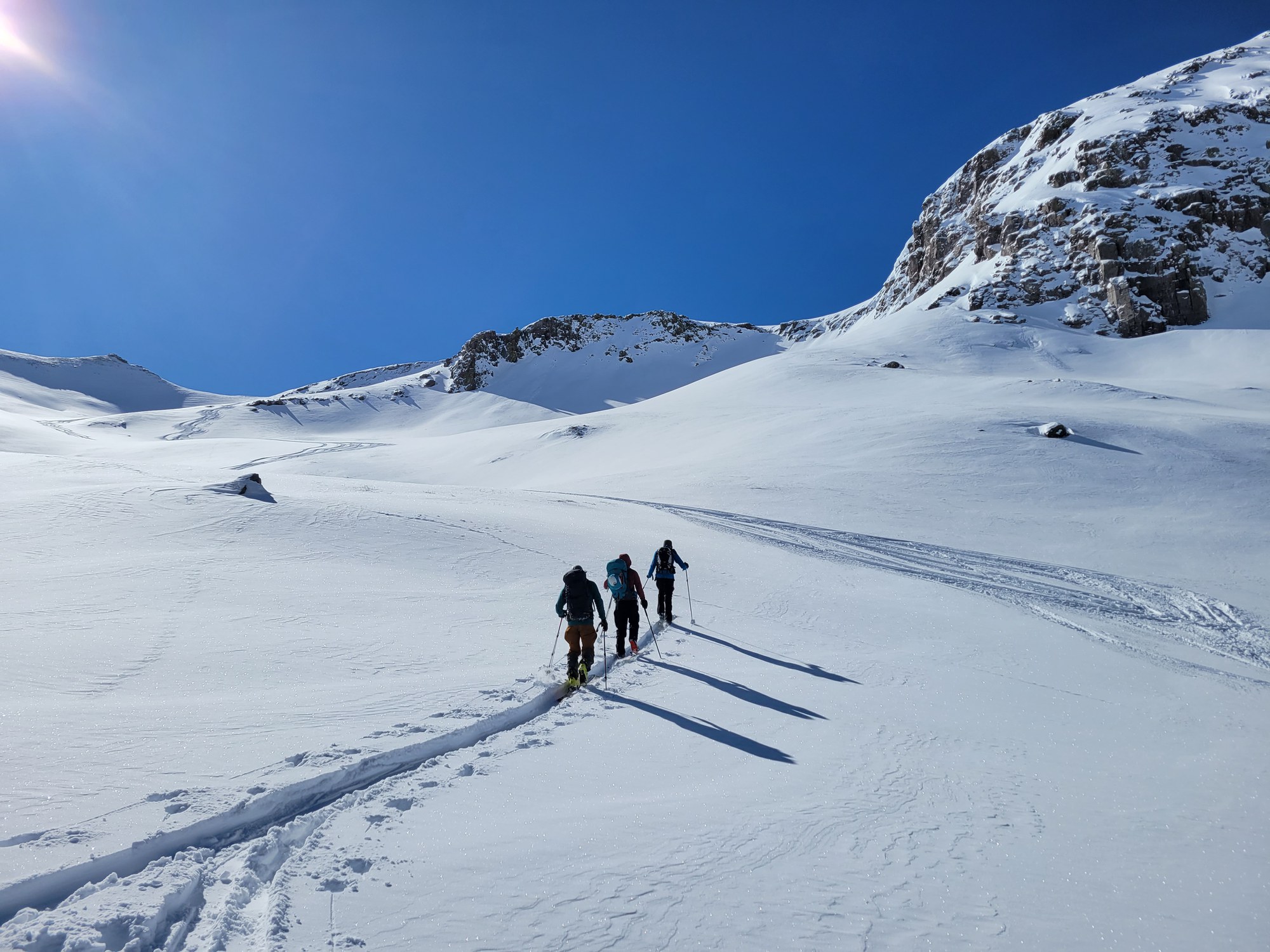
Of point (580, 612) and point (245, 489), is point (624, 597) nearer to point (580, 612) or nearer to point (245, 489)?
point (580, 612)

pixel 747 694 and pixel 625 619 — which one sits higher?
pixel 625 619

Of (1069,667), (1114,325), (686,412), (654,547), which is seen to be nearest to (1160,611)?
(1069,667)

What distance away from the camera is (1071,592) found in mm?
13438

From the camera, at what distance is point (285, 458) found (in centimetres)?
4519

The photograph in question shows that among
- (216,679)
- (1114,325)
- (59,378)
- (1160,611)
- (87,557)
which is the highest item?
(59,378)

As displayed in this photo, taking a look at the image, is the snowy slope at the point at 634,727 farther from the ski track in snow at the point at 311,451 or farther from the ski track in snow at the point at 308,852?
the ski track in snow at the point at 311,451

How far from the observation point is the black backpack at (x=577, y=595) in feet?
25.1

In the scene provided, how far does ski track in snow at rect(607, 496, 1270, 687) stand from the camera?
33.9ft

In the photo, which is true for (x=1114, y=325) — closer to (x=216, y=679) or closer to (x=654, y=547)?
(x=654, y=547)

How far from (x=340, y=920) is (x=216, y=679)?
4.59 m

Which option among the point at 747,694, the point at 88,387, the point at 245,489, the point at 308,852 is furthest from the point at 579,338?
the point at 308,852

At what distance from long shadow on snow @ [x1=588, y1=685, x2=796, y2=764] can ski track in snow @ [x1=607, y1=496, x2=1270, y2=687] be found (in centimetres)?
779

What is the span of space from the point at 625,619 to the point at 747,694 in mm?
2351

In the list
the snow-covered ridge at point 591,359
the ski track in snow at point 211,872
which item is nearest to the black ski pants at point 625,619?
the ski track in snow at point 211,872
